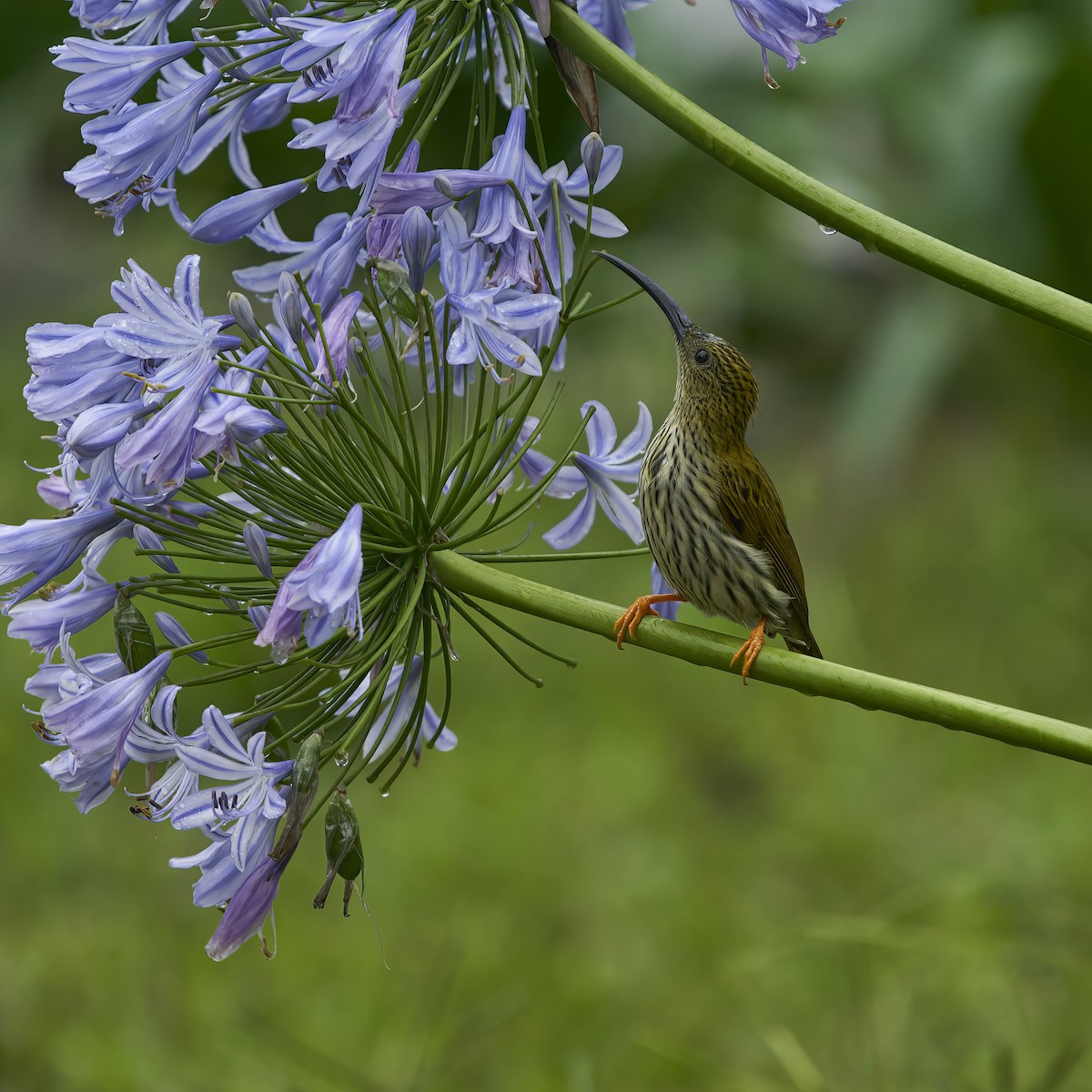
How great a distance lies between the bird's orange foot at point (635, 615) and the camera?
1514 millimetres

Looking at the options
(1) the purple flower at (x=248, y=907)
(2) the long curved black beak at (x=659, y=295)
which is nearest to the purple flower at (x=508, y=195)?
(2) the long curved black beak at (x=659, y=295)

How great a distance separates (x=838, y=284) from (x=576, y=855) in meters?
4.28

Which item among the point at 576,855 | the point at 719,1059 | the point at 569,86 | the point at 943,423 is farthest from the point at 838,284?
the point at 569,86


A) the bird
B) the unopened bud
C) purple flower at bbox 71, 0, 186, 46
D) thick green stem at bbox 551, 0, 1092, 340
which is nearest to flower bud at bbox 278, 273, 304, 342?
the unopened bud

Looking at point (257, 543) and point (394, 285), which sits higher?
point (394, 285)

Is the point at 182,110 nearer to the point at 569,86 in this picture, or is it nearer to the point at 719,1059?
the point at 569,86

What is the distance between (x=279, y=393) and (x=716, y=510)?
802 millimetres

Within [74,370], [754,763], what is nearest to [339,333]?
[74,370]

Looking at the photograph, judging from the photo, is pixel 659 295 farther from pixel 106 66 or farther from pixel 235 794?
pixel 235 794

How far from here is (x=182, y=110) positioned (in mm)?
1521

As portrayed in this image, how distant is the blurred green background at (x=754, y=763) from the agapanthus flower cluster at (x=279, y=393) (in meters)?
0.16

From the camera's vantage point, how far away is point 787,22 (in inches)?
60.3

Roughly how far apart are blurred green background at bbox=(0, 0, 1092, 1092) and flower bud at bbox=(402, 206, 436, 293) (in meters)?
0.65

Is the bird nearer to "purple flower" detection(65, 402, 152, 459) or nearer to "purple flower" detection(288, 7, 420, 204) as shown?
"purple flower" detection(288, 7, 420, 204)
